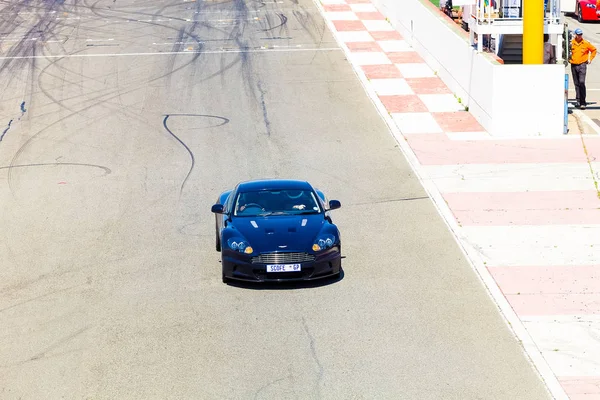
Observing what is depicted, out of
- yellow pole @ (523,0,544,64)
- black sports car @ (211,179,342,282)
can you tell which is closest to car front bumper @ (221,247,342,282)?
black sports car @ (211,179,342,282)

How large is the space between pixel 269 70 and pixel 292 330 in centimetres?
1607

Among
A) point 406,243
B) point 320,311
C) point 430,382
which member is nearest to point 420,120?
point 406,243

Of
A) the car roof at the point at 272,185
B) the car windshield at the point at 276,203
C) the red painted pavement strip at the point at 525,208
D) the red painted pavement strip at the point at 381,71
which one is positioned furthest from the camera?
the red painted pavement strip at the point at 381,71

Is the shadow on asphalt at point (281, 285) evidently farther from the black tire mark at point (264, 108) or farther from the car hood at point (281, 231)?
the black tire mark at point (264, 108)

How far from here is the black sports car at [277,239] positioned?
43.6ft

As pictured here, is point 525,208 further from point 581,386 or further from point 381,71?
point 381,71

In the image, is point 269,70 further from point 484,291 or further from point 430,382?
point 430,382

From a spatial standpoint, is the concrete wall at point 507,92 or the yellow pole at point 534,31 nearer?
the concrete wall at point 507,92

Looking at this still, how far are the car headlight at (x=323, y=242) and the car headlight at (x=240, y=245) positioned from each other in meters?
0.88

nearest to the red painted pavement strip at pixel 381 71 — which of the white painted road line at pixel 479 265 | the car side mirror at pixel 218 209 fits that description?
the white painted road line at pixel 479 265

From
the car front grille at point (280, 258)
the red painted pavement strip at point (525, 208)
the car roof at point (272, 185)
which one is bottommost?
the red painted pavement strip at point (525, 208)

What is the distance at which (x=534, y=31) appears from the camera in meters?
21.8

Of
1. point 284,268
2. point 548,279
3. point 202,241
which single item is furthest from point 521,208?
point 284,268

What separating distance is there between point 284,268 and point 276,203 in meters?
1.67
